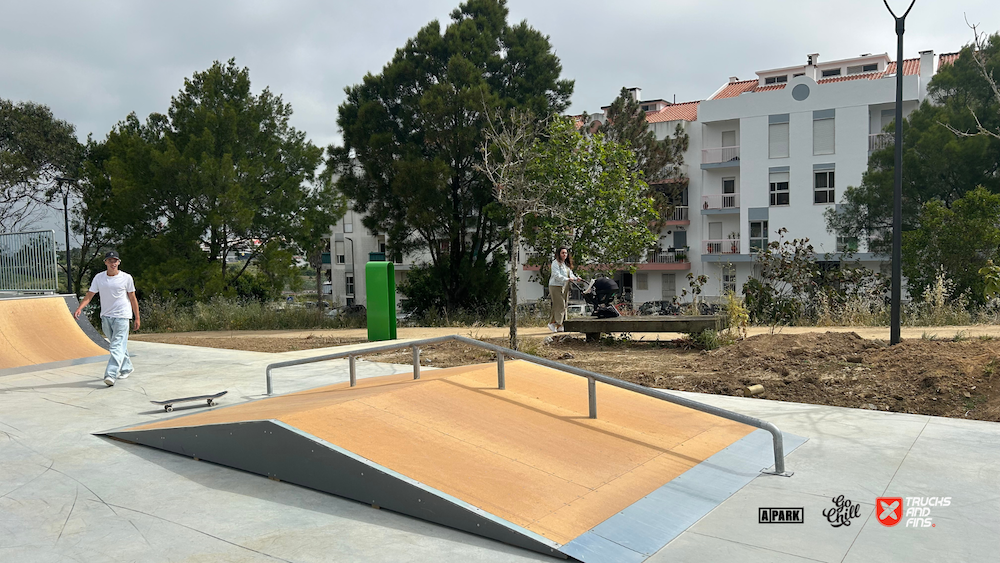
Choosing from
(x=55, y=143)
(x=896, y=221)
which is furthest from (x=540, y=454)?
(x=55, y=143)

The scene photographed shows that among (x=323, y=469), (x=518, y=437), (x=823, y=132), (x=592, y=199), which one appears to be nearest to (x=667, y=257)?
(x=823, y=132)

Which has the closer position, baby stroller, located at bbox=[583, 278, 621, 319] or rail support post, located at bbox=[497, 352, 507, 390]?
rail support post, located at bbox=[497, 352, 507, 390]

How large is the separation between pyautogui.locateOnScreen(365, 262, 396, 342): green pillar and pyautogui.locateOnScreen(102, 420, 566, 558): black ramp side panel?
25.1 feet

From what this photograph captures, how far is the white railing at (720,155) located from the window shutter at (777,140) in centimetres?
226

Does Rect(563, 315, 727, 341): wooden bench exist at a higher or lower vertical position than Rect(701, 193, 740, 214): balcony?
lower

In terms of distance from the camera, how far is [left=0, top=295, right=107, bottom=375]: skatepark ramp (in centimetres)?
1078

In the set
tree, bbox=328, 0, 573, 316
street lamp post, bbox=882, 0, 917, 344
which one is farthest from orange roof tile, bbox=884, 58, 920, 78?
street lamp post, bbox=882, 0, 917, 344

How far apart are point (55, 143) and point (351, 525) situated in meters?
35.6

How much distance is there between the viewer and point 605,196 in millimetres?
15961

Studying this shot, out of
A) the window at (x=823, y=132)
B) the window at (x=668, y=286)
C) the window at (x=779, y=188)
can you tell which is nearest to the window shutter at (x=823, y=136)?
the window at (x=823, y=132)

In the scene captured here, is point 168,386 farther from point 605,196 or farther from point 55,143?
point 55,143

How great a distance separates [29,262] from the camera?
555 inches

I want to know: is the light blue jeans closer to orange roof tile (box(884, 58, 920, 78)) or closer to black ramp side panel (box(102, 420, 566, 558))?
black ramp side panel (box(102, 420, 566, 558))

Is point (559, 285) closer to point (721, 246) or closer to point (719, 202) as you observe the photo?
point (721, 246)
